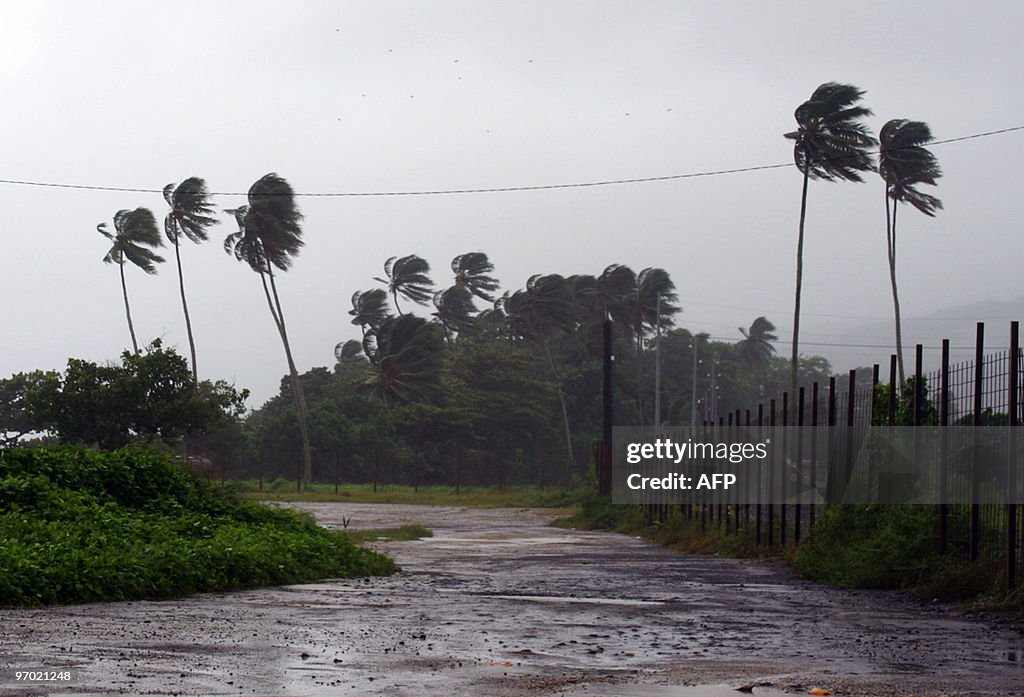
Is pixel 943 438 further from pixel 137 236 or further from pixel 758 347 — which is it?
pixel 758 347

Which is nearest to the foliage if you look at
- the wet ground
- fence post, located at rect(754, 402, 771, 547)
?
fence post, located at rect(754, 402, 771, 547)

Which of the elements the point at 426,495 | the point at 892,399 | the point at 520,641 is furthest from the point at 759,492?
the point at 426,495

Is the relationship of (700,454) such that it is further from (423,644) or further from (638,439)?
(423,644)

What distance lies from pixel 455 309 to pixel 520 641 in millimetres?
90827

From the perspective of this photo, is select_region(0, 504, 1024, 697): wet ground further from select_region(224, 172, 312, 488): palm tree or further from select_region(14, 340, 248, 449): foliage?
select_region(224, 172, 312, 488): palm tree

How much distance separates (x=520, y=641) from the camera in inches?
387

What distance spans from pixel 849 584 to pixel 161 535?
7.69m

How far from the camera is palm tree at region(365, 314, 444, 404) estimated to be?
255ft

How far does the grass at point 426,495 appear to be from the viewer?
51750 millimetres

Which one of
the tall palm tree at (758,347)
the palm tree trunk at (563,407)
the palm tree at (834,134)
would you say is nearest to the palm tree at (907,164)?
the palm tree at (834,134)

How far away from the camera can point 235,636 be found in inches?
380

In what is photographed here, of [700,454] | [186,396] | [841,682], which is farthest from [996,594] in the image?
[186,396]

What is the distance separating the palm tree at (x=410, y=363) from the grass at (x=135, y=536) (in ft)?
191

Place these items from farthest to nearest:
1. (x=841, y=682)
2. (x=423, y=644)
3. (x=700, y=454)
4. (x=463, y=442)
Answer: (x=463, y=442) < (x=700, y=454) < (x=423, y=644) < (x=841, y=682)
